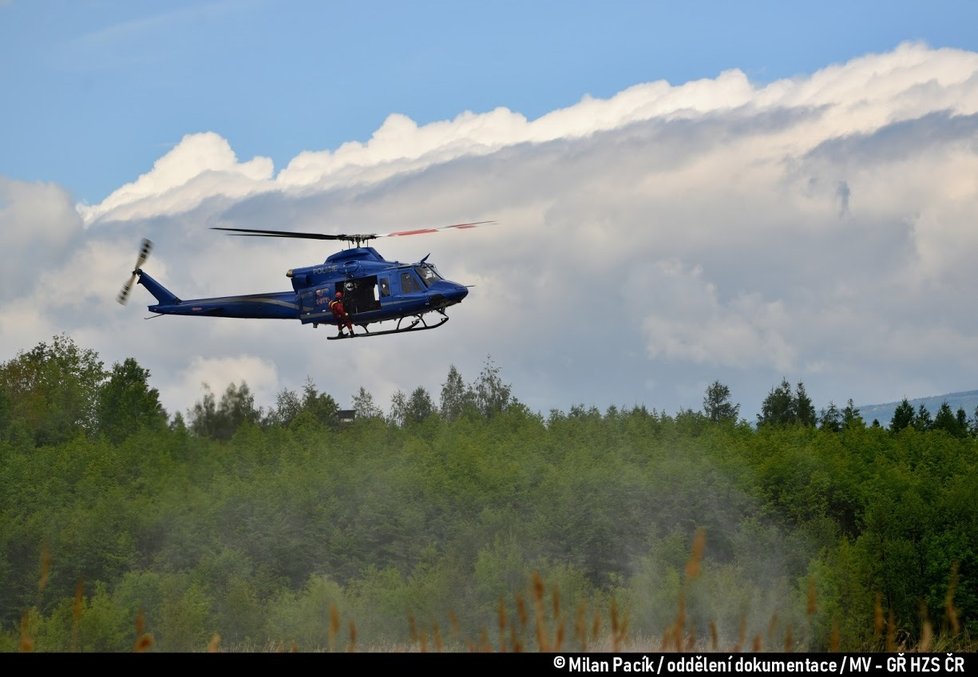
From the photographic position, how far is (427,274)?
122ft

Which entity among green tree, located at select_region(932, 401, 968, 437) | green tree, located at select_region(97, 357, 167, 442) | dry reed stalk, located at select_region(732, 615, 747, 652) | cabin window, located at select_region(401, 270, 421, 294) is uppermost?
green tree, located at select_region(97, 357, 167, 442)

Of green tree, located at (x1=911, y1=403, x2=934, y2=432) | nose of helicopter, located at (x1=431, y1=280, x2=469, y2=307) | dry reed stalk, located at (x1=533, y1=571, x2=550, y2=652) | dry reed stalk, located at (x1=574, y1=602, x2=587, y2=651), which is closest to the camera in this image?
dry reed stalk, located at (x1=533, y1=571, x2=550, y2=652)

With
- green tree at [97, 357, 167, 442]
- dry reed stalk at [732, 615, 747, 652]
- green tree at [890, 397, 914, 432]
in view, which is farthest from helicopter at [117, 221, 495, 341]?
green tree at [890, 397, 914, 432]

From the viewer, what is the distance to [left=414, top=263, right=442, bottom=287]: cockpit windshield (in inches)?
1463

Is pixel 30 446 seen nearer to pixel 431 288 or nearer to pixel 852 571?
pixel 852 571

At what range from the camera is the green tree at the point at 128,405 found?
371 feet

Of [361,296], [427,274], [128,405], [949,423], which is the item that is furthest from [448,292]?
[949,423]

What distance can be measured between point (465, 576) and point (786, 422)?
5907 centimetres

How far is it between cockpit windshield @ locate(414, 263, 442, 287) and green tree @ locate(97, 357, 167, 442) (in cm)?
7743

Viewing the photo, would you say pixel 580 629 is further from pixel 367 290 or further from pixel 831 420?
pixel 831 420

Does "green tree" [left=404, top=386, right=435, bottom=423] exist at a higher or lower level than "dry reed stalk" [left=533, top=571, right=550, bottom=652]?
higher

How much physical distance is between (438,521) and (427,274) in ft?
200

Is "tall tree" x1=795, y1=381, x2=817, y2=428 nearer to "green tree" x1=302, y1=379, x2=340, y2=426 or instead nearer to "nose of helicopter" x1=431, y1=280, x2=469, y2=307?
"green tree" x1=302, y1=379, x2=340, y2=426
